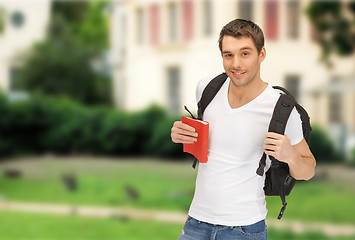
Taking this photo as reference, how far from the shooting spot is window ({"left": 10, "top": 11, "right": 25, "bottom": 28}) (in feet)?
61.6

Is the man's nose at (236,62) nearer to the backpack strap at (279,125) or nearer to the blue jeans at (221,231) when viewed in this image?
the backpack strap at (279,125)

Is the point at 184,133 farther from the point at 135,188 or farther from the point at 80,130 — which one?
the point at 80,130

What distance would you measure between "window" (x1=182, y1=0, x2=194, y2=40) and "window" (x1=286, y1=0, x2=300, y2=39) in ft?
8.71

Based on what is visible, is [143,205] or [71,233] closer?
[71,233]

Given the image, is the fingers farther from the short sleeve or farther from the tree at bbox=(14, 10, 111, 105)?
the tree at bbox=(14, 10, 111, 105)

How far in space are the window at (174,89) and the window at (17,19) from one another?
703cm

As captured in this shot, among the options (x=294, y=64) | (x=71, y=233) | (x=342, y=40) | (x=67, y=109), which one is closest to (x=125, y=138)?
(x=67, y=109)

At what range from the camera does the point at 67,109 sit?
15.5 meters

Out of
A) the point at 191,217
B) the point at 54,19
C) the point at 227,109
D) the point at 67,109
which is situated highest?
the point at 54,19

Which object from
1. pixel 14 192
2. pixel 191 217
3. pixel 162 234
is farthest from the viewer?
pixel 14 192

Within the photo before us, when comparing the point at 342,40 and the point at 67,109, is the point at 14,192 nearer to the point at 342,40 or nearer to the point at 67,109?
the point at 67,109

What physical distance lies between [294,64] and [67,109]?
6.84 metres

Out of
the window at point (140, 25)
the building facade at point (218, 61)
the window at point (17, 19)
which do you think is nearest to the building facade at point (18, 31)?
the window at point (17, 19)

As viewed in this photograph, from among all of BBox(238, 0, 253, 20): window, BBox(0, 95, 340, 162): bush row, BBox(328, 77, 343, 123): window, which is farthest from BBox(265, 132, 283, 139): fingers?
BBox(328, 77, 343, 123): window
